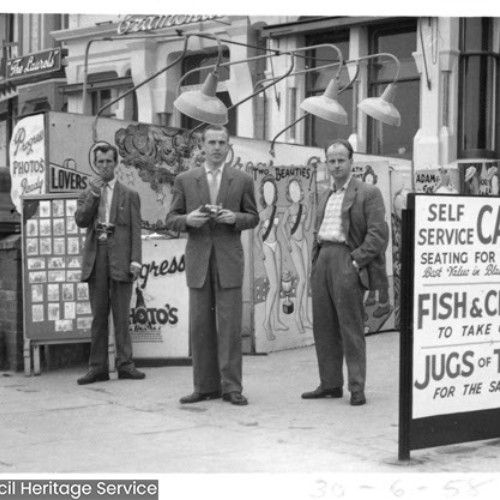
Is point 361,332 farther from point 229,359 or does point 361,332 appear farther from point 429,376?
point 429,376

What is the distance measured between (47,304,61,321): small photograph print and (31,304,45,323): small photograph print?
59 millimetres

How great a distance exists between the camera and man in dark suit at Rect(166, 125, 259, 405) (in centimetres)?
799

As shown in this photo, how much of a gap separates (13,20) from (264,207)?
16.4 meters

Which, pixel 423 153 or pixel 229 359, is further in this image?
pixel 423 153

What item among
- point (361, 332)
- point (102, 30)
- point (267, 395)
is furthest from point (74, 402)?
point (102, 30)

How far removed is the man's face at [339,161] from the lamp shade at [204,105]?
2576 millimetres

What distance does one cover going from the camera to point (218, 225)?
7.99m

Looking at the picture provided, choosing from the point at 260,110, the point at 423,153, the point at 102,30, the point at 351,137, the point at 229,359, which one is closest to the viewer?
the point at 229,359

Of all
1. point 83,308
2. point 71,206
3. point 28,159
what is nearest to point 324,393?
point 83,308

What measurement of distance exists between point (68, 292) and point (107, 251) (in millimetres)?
803

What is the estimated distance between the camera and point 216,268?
316 inches

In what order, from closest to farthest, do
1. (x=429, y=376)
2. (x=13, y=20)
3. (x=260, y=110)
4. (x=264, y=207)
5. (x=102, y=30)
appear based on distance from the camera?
(x=429, y=376), (x=264, y=207), (x=260, y=110), (x=102, y=30), (x=13, y=20)

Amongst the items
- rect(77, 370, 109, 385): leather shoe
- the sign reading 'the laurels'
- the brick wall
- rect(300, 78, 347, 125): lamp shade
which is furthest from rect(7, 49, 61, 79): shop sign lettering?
the sign reading 'the laurels'

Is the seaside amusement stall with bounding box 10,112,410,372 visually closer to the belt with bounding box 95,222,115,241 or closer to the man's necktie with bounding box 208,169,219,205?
the belt with bounding box 95,222,115,241
